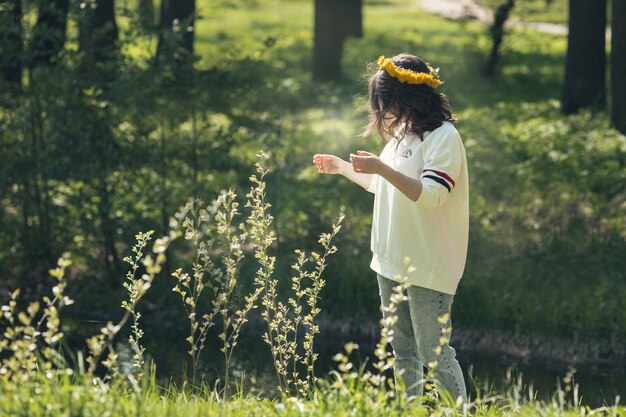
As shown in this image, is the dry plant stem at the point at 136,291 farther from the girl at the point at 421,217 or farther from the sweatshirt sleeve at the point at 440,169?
the sweatshirt sleeve at the point at 440,169

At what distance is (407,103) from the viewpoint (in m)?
5.05

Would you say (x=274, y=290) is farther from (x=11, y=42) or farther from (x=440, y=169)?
(x=11, y=42)

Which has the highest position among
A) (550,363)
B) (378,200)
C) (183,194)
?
(378,200)

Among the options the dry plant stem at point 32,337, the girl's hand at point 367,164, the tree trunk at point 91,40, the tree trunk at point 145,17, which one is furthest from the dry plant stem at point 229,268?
the tree trunk at point 91,40

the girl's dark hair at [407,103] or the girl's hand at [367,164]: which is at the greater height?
the girl's dark hair at [407,103]

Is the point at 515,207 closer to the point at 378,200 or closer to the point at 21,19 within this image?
the point at 21,19

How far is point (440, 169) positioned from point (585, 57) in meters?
10.4

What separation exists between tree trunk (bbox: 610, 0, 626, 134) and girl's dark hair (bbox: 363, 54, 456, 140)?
8.38m

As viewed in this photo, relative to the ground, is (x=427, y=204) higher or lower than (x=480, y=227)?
higher

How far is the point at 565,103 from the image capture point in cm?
1507

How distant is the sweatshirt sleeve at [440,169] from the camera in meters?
4.80

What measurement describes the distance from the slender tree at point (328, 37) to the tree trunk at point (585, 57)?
437 cm

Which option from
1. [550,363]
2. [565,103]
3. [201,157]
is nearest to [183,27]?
[201,157]

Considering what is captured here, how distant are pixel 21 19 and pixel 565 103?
7.82 meters
